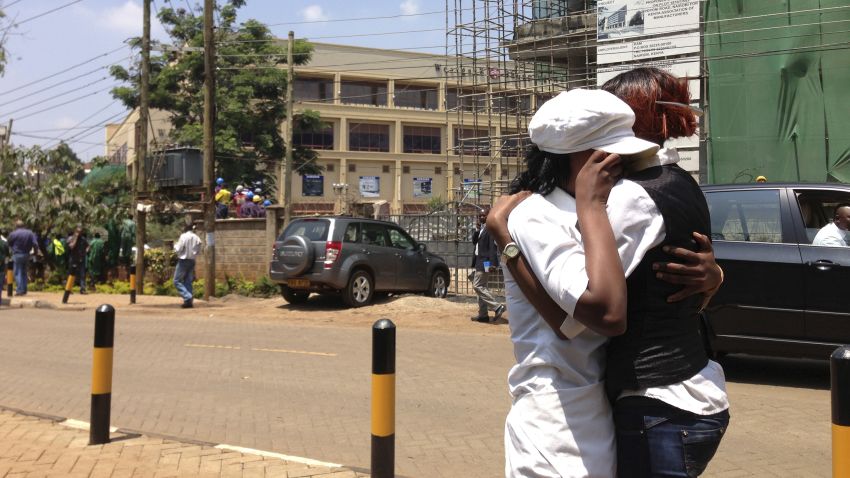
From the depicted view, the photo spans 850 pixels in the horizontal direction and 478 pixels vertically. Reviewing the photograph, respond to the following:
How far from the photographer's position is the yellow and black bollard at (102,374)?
5.79 metres

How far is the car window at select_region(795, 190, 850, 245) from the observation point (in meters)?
8.29

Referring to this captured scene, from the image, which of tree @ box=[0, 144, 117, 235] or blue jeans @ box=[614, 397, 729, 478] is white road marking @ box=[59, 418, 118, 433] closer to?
blue jeans @ box=[614, 397, 729, 478]

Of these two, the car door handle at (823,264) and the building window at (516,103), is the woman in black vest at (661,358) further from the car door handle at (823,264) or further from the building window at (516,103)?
the building window at (516,103)

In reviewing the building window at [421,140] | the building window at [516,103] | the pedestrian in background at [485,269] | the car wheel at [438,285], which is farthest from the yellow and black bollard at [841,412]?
the building window at [421,140]

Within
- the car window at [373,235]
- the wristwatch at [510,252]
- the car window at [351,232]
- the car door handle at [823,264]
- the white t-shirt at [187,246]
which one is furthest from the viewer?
the white t-shirt at [187,246]

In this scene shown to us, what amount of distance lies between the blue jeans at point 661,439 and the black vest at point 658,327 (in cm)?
6

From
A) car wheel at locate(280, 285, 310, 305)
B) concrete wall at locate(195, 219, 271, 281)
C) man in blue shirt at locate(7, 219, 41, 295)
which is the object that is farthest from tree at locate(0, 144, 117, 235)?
car wheel at locate(280, 285, 310, 305)

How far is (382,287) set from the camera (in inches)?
685

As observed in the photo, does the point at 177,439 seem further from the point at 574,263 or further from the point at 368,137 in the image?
the point at 368,137

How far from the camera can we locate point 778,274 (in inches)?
319

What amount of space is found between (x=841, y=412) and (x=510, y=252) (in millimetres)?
1119

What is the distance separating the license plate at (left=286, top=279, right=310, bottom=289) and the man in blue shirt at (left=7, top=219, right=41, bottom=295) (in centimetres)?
886

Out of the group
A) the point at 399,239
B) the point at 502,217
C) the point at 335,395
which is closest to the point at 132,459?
the point at 335,395

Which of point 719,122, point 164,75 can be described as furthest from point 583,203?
point 164,75
